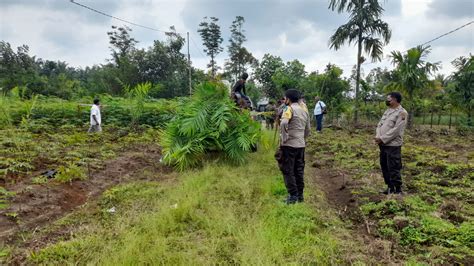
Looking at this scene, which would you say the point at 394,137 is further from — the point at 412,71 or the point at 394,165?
the point at 412,71

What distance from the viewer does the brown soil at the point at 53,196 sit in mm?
3867

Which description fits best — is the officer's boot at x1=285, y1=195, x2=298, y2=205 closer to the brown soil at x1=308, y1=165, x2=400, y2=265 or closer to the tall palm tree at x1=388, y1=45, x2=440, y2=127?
the brown soil at x1=308, y1=165, x2=400, y2=265

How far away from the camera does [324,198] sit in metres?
5.20

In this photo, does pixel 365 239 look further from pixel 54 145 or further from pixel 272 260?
pixel 54 145

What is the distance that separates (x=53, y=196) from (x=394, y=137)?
201 inches

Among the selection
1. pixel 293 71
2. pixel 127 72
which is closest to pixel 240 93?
pixel 293 71

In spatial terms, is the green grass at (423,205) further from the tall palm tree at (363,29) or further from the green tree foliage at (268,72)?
the green tree foliage at (268,72)

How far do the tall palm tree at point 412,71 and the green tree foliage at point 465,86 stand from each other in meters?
1.01

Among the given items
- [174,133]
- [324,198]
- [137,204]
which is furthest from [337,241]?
[174,133]

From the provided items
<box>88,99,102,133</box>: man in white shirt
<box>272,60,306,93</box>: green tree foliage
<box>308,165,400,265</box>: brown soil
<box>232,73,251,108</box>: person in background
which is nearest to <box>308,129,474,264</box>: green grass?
<box>308,165,400,265</box>: brown soil

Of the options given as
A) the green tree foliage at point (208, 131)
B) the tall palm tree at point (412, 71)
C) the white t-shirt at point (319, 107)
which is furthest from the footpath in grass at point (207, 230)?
the tall palm tree at point (412, 71)

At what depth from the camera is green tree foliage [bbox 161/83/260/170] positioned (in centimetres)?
699

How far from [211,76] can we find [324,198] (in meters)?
3.96

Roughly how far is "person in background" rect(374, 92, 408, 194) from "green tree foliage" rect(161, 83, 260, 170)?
277 centimetres
